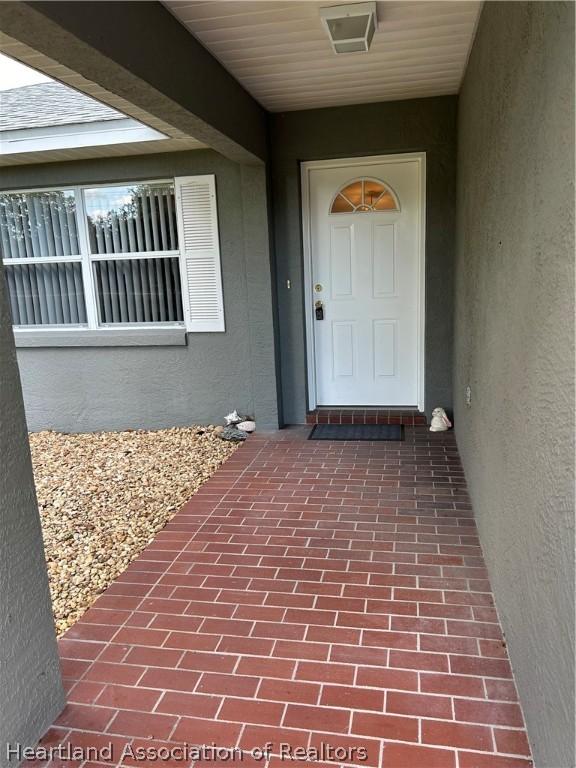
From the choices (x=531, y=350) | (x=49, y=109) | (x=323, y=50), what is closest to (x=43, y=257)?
(x=49, y=109)

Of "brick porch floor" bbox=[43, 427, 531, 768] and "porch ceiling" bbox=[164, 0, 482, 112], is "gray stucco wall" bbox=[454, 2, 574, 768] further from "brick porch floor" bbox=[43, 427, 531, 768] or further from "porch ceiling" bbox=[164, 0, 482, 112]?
"porch ceiling" bbox=[164, 0, 482, 112]

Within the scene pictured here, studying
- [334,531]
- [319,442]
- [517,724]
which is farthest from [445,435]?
[517,724]

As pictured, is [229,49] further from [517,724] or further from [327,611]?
[517,724]

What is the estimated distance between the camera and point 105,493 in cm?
397

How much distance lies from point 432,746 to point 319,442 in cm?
310

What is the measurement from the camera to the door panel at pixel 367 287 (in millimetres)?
4883

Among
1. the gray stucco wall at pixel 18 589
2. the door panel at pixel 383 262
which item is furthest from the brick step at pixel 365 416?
the gray stucco wall at pixel 18 589

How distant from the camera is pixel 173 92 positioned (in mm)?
2865

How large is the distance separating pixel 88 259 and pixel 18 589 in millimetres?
4288

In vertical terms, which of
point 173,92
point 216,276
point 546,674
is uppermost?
point 173,92

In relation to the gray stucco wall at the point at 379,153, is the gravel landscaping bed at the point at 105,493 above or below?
below

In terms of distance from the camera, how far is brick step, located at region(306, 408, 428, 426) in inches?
198

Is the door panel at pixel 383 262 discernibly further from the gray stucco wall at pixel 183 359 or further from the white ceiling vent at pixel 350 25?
the white ceiling vent at pixel 350 25

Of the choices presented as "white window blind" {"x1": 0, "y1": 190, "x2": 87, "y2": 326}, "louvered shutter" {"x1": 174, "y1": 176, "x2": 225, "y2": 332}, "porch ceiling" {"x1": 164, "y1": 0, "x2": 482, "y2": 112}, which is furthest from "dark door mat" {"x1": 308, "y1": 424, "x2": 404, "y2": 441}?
"porch ceiling" {"x1": 164, "y1": 0, "x2": 482, "y2": 112}
